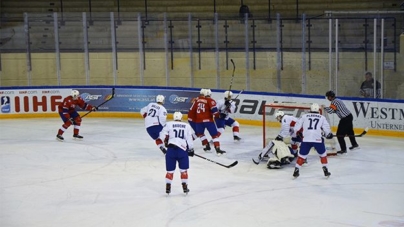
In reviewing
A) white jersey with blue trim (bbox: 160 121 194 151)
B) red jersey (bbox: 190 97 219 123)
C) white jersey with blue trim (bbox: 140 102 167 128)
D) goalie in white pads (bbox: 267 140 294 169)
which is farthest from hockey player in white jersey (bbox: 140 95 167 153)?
white jersey with blue trim (bbox: 160 121 194 151)

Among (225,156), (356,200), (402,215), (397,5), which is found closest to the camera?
(402,215)

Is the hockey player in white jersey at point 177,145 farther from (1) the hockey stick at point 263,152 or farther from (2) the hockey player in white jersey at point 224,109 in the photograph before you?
(2) the hockey player in white jersey at point 224,109

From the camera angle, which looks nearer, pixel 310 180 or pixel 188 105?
pixel 310 180

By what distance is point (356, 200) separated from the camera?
446 inches

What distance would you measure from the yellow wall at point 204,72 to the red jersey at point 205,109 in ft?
13.1

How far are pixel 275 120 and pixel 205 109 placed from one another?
1.85m

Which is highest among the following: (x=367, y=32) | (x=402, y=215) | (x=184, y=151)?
(x=367, y=32)

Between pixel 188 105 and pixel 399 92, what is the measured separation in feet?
16.6

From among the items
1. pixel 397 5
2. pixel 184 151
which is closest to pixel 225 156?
pixel 184 151

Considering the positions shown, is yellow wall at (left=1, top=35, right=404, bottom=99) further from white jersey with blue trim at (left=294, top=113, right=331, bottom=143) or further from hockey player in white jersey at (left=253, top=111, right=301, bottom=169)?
white jersey with blue trim at (left=294, top=113, right=331, bottom=143)

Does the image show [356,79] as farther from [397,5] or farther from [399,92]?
[397,5]

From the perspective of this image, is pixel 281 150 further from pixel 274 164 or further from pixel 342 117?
pixel 342 117

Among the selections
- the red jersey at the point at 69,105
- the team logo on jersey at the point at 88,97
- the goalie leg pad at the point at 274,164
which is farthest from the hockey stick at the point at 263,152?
the team logo on jersey at the point at 88,97

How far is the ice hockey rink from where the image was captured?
10.5m
